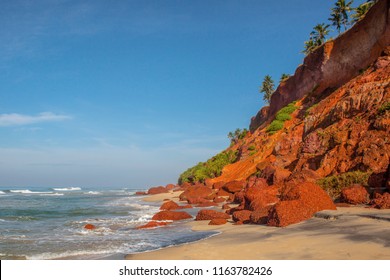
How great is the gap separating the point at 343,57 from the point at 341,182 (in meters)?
26.3

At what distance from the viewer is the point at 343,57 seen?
37125 mm

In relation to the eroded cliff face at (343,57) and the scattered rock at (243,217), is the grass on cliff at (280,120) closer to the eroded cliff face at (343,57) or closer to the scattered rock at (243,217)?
the eroded cliff face at (343,57)

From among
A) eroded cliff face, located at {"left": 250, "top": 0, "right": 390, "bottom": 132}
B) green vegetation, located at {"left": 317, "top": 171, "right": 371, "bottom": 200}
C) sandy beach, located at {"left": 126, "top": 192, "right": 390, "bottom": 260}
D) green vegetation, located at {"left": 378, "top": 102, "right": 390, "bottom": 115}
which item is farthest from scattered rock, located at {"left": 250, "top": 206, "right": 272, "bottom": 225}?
eroded cliff face, located at {"left": 250, "top": 0, "right": 390, "bottom": 132}

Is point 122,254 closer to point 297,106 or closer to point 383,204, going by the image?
point 383,204

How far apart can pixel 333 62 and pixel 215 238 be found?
34.4m

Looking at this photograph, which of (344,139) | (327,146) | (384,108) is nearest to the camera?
(384,108)

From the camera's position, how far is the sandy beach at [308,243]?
6258mm

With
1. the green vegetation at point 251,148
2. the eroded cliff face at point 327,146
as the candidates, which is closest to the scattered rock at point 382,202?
the eroded cliff face at point 327,146

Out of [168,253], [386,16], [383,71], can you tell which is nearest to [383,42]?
[386,16]

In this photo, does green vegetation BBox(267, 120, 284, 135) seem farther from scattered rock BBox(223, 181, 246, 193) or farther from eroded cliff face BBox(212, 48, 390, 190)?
scattered rock BBox(223, 181, 246, 193)

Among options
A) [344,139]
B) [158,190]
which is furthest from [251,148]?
[158,190]

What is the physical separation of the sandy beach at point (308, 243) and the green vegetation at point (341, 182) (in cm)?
523

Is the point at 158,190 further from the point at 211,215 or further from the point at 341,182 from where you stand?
the point at 341,182

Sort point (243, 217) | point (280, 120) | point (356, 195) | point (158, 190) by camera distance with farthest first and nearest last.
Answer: point (158, 190), point (280, 120), point (243, 217), point (356, 195)
